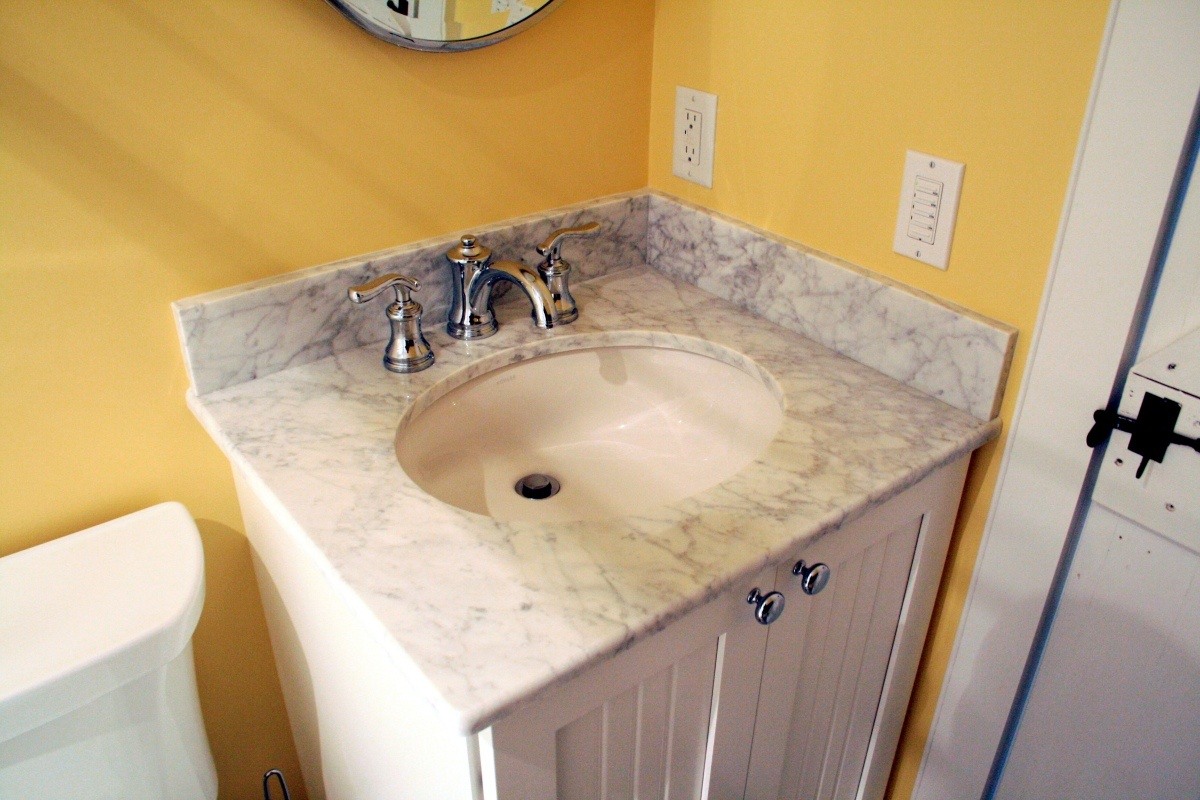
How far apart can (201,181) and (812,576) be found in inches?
30.1

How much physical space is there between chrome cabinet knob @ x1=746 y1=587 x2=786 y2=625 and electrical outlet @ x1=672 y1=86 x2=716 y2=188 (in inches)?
24.8

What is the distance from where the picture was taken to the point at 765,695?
0.98 m

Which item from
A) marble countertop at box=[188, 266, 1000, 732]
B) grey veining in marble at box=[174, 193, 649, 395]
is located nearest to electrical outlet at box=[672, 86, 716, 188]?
grey veining in marble at box=[174, 193, 649, 395]

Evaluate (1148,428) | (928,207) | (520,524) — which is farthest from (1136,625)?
(520,524)

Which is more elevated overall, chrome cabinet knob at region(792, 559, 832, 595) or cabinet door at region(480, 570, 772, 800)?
chrome cabinet knob at region(792, 559, 832, 595)

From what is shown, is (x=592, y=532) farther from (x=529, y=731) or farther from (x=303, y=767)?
(x=303, y=767)

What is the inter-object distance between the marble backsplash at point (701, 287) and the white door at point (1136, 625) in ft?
0.52

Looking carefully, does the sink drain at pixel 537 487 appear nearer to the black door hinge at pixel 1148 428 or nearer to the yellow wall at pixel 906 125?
the yellow wall at pixel 906 125

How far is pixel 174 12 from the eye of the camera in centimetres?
89

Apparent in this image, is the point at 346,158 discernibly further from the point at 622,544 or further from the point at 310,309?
the point at 622,544

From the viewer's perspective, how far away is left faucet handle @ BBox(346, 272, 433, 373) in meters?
1.05

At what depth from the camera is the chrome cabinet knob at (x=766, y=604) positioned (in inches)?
33.6

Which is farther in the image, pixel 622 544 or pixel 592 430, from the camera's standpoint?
pixel 592 430

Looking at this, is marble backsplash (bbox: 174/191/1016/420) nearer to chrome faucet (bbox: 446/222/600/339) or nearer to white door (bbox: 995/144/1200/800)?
chrome faucet (bbox: 446/222/600/339)
